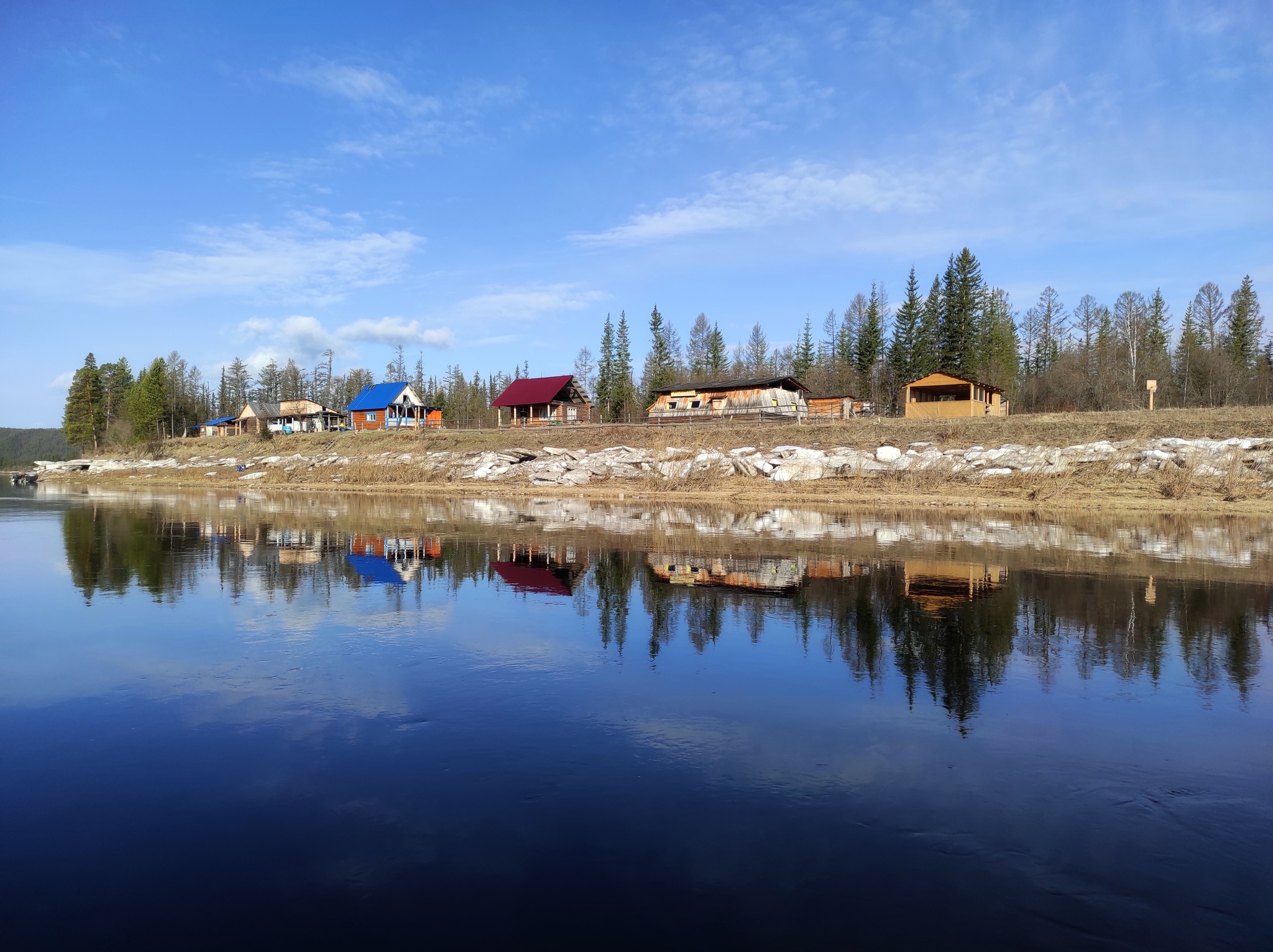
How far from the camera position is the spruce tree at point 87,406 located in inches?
3967

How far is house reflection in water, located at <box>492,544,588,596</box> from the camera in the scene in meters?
15.2

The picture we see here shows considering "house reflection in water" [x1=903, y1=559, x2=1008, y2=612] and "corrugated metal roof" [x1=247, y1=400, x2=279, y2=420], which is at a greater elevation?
"corrugated metal roof" [x1=247, y1=400, x2=279, y2=420]

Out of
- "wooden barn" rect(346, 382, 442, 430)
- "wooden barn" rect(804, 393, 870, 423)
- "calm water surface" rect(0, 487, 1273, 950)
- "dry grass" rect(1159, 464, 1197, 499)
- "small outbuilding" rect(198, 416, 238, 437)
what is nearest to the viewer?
"calm water surface" rect(0, 487, 1273, 950)

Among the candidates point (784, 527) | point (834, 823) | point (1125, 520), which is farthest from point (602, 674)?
point (1125, 520)

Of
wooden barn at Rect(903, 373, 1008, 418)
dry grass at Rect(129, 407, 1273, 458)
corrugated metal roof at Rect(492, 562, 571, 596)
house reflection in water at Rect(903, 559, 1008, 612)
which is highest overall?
wooden barn at Rect(903, 373, 1008, 418)

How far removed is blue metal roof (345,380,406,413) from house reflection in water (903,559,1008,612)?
71.9m

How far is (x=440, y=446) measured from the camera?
189 ft

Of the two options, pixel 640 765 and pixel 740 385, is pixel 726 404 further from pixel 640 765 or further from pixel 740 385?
pixel 640 765

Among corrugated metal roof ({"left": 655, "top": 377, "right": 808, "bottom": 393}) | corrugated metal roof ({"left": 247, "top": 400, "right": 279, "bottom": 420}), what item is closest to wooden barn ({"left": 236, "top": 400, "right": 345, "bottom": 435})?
corrugated metal roof ({"left": 247, "top": 400, "right": 279, "bottom": 420})

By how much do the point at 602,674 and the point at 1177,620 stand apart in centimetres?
946

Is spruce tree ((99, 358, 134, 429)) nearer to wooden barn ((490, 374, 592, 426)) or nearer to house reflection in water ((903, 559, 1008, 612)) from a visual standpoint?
wooden barn ((490, 374, 592, 426))

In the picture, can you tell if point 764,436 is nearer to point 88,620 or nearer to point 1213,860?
point 88,620

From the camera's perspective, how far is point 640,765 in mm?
6598

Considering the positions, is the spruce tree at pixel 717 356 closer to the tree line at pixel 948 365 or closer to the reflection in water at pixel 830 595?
the tree line at pixel 948 365
